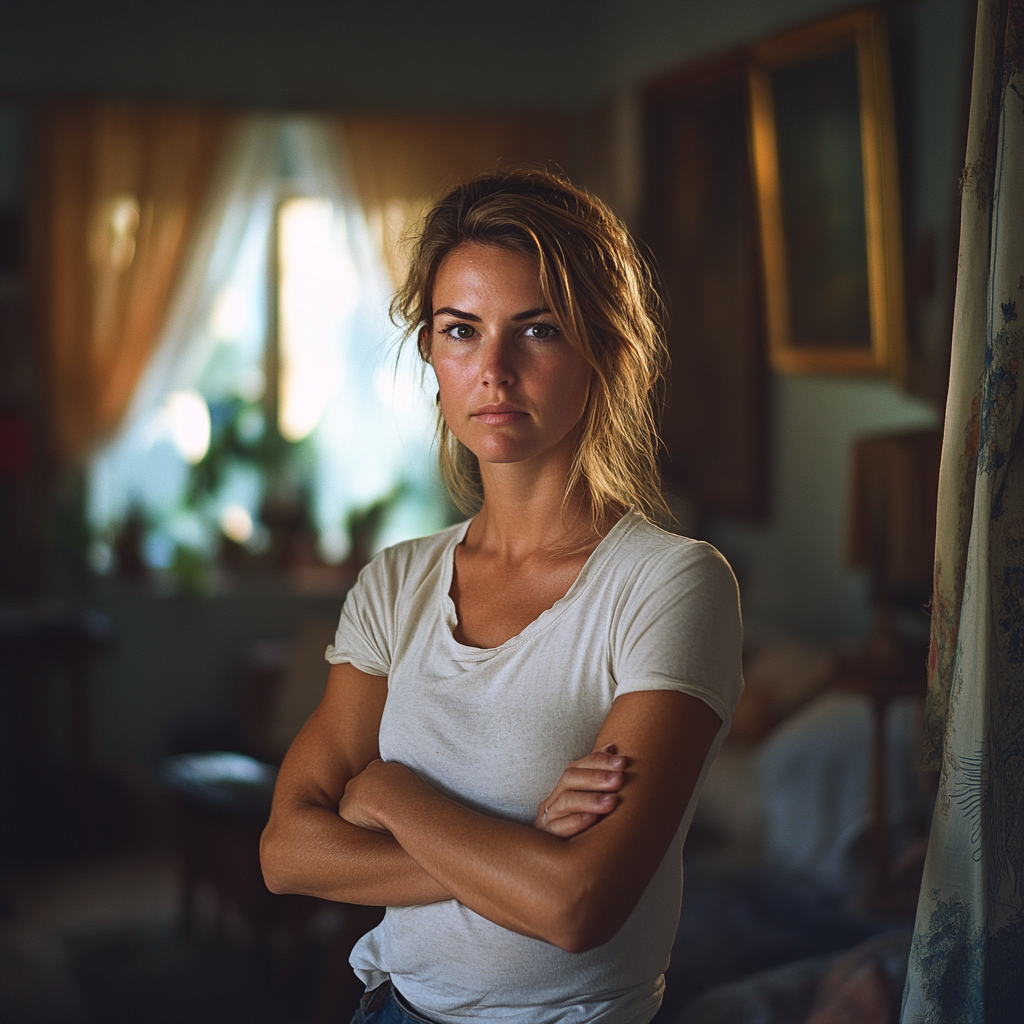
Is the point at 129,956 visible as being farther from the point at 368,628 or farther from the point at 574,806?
the point at 574,806

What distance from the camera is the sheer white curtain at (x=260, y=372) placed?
5.23 m

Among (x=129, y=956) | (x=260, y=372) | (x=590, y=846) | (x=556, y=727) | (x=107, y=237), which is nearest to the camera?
(x=590, y=846)

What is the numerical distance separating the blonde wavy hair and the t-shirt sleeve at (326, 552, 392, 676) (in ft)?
0.86

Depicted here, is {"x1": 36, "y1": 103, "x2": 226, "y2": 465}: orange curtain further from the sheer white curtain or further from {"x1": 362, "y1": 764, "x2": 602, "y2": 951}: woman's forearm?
{"x1": 362, "y1": 764, "x2": 602, "y2": 951}: woman's forearm

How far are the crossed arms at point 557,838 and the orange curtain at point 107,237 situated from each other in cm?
428

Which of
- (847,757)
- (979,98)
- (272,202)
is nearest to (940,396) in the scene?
(847,757)

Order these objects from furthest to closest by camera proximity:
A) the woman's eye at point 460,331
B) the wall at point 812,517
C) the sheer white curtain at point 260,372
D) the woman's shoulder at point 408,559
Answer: the sheer white curtain at point 260,372, the wall at point 812,517, the woman's shoulder at point 408,559, the woman's eye at point 460,331

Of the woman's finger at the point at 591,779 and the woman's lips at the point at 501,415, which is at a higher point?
the woman's lips at the point at 501,415

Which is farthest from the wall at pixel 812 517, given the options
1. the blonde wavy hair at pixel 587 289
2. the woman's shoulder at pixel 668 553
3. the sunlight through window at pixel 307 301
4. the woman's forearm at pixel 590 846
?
the woman's forearm at pixel 590 846

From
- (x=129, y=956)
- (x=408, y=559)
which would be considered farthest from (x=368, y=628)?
(x=129, y=956)

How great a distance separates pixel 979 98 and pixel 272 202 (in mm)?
4653

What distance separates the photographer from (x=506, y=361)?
1246mm

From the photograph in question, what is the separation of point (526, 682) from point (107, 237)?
177 inches

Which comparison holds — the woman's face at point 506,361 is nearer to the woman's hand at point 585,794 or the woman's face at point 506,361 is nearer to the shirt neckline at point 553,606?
the shirt neckline at point 553,606
